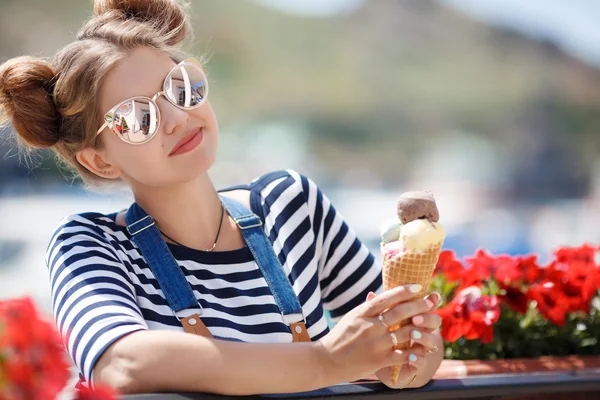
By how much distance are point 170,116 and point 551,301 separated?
3.91 ft

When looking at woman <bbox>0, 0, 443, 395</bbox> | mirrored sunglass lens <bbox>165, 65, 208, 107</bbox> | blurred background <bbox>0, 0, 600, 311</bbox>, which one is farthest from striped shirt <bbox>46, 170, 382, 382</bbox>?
blurred background <bbox>0, 0, 600, 311</bbox>

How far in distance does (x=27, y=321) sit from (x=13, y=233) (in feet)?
32.5

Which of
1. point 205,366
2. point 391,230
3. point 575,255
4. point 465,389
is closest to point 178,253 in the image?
point 205,366

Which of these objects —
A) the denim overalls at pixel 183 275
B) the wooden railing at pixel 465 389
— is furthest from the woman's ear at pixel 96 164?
the wooden railing at pixel 465 389

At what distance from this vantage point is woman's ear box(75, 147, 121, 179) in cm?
161

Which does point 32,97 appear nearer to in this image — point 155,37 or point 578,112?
point 155,37

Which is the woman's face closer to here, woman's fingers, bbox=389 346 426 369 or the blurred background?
woman's fingers, bbox=389 346 426 369

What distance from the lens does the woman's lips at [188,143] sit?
1.50m

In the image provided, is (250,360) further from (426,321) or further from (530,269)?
(530,269)

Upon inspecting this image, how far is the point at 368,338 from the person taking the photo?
1138mm

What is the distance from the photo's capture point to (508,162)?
2116cm

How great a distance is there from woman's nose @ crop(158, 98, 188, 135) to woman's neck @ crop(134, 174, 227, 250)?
159 mm

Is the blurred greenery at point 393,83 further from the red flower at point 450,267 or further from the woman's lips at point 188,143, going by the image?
the woman's lips at point 188,143

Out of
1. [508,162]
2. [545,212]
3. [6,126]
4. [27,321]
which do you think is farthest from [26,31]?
[27,321]
